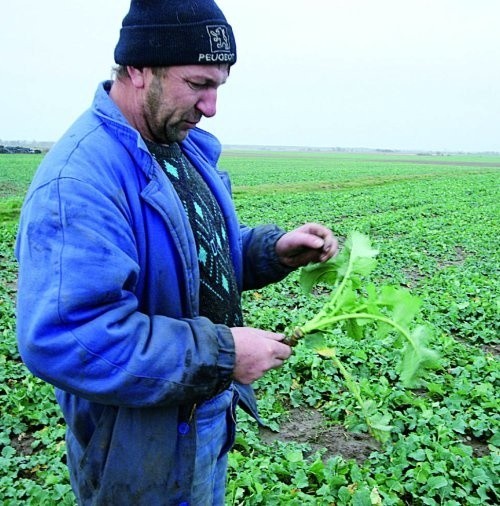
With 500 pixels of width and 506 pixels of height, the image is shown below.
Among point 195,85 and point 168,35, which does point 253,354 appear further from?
point 168,35

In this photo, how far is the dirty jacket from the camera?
1375 mm

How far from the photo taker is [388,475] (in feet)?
12.3

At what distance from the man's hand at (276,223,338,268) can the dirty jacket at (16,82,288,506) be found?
65cm

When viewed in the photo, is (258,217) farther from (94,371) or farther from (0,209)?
(94,371)

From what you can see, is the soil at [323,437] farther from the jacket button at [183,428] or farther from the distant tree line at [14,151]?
the distant tree line at [14,151]

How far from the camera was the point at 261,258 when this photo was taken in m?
2.34

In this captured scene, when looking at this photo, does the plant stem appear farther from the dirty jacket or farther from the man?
the dirty jacket

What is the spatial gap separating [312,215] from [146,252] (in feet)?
49.8

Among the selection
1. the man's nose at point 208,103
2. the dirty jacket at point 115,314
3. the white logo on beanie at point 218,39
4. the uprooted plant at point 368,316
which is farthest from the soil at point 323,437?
the white logo on beanie at point 218,39

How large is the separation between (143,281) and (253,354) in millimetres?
393

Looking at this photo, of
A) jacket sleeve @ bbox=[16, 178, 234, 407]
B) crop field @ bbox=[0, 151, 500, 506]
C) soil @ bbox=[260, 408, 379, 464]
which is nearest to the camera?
jacket sleeve @ bbox=[16, 178, 234, 407]

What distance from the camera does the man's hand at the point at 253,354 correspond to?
1.61 metres

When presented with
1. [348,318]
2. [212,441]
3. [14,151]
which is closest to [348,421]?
[348,318]

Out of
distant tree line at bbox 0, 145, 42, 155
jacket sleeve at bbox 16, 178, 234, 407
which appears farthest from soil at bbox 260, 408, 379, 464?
distant tree line at bbox 0, 145, 42, 155
